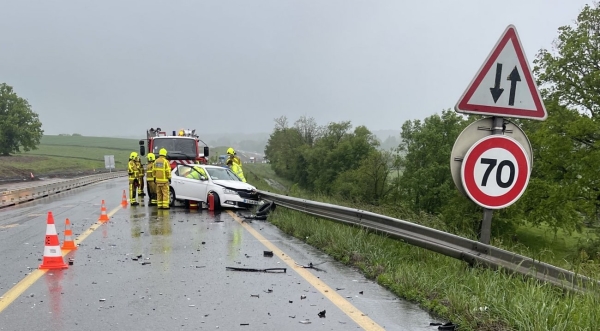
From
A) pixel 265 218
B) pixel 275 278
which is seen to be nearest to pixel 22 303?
pixel 275 278

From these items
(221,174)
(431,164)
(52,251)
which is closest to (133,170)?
(221,174)

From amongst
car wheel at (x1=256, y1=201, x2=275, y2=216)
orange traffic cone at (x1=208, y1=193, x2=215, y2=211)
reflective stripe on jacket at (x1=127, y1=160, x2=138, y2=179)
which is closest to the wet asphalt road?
car wheel at (x1=256, y1=201, x2=275, y2=216)

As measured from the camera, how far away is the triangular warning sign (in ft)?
16.1

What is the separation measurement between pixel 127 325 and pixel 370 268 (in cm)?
328

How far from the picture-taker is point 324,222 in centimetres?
1042

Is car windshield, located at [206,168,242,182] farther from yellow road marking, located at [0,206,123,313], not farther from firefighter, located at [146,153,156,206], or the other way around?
yellow road marking, located at [0,206,123,313]

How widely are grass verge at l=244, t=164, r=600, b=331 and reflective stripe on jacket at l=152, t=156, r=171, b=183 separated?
823cm

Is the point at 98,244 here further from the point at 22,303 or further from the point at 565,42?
the point at 565,42

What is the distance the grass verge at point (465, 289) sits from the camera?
3951mm

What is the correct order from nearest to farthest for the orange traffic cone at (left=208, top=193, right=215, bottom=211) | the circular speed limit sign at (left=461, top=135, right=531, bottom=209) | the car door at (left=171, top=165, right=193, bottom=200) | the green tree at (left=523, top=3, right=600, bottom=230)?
1. the circular speed limit sign at (left=461, top=135, right=531, bottom=209)
2. the orange traffic cone at (left=208, top=193, right=215, bottom=211)
3. the car door at (left=171, top=165, right=193, bottom=200)
4. the green tree at (left=523, top=3, right=600, bottom=230)

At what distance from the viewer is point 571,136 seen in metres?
27.4

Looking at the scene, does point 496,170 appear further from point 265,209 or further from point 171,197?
point 171,197

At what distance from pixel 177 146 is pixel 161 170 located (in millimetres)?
6433

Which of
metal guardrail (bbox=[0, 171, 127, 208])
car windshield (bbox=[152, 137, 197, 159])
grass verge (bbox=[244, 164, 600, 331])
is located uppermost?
car windshield (bbox=[152, 137, 197, 159])
